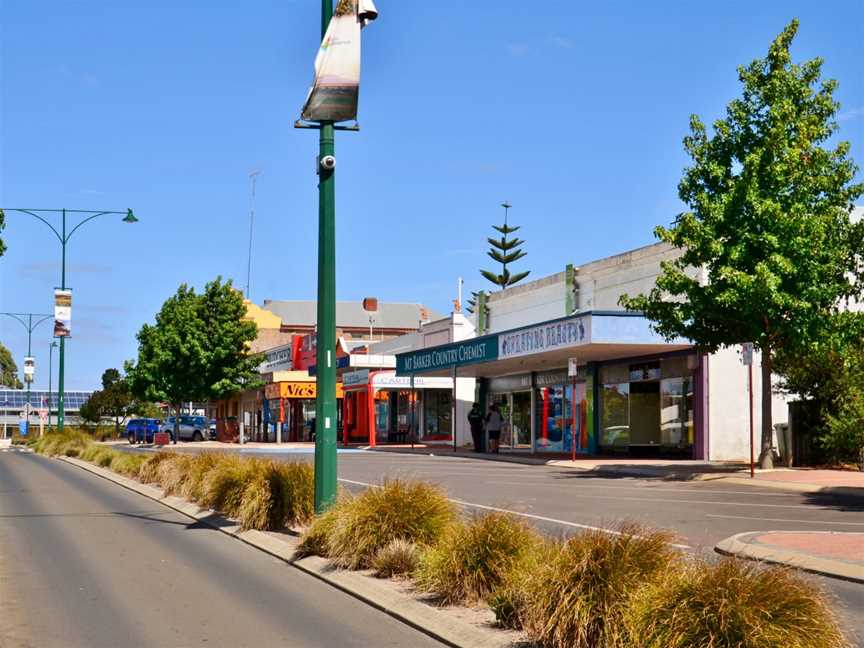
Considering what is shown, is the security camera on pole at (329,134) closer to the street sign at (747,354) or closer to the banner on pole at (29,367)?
the street sign at (747,354)

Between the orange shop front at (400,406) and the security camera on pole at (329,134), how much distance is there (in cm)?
3360

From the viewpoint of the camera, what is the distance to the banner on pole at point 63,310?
43750mm

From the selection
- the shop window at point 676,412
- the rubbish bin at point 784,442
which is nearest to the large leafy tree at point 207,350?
the shop window at point 676,412

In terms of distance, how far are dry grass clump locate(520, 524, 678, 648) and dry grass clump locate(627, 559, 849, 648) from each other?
31cm

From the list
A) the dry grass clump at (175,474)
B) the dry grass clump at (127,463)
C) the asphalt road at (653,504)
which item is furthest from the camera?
the dry grass clump at (127,463)

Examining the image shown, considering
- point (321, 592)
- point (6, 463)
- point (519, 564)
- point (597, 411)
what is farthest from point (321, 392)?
point (6, 463)

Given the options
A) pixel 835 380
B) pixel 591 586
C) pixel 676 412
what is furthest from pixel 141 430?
pixel 591 586

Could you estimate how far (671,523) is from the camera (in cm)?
1506

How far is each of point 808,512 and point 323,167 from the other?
372 inches

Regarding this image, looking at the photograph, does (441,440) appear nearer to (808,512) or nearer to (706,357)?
(706,357)

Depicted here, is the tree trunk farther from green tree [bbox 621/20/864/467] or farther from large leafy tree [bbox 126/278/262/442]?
large leafy tree [bbox 126/278/262/442]

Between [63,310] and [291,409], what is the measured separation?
78.2 feet

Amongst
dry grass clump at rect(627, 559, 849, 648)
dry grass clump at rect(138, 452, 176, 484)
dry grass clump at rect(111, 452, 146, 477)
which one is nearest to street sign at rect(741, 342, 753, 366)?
dry grass clump at rect(138, 452, 176, 484)

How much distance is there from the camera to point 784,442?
2908cm
